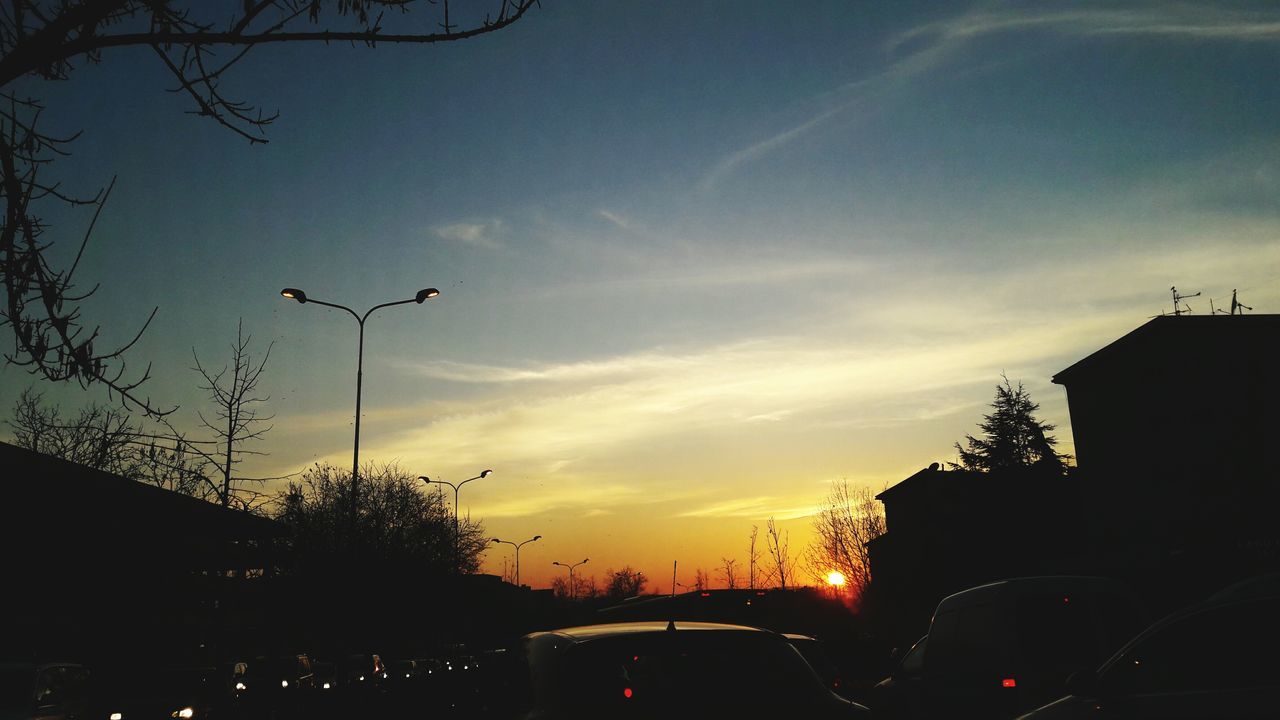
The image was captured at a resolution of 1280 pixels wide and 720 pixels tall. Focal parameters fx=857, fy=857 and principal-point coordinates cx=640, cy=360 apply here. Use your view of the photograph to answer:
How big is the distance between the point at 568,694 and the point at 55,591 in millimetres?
11910

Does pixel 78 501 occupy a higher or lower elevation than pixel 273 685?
higher

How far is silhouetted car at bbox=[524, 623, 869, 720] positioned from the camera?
4914 mm

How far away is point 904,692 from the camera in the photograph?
38.8 feet

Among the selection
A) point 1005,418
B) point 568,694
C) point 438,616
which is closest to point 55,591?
point 568,694

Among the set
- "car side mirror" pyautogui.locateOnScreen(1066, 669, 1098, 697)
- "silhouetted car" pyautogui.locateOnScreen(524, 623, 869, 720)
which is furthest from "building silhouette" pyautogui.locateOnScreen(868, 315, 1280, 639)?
"silhouetted car" pyautogui.locateOnScreen(524, 623, 869, 720)

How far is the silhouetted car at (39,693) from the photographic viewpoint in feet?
39.3

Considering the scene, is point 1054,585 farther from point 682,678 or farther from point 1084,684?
point 682,678

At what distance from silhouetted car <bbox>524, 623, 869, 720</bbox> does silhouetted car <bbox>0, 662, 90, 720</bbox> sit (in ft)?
34.5

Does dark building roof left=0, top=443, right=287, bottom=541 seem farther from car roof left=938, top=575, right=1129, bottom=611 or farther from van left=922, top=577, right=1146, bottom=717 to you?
car roof left=938, top=575, right=1129, bottom=611

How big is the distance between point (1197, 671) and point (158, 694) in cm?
1694

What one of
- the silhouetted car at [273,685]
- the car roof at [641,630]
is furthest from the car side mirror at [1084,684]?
the silhouetted car at [273,685]

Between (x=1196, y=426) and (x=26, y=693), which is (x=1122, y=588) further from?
(x=1196, y=426)

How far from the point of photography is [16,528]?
12570 mm

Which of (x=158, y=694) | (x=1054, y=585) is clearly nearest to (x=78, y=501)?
(x=158, y=694)
